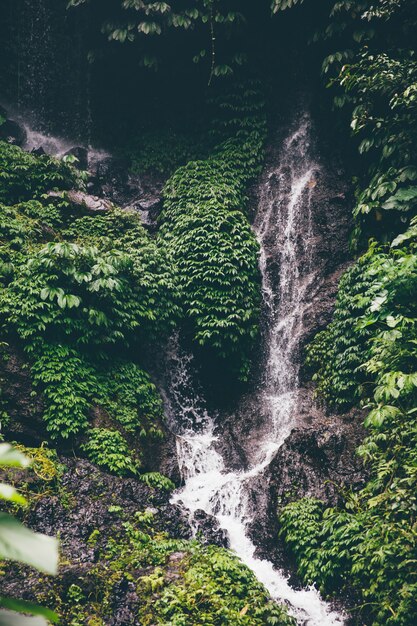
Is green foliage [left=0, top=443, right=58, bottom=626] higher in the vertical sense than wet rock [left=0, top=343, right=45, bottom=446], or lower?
lower

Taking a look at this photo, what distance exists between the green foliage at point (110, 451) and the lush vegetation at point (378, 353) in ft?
7.51

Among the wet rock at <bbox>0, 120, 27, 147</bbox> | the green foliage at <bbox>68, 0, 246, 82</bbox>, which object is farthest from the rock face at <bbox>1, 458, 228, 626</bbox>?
the green foliage at <bbox>68, 0, 246, 82</bbox>

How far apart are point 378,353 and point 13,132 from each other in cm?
1113

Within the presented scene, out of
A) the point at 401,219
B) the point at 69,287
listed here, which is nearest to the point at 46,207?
the point at 69,287

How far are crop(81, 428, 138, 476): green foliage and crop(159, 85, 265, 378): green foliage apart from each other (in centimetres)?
269

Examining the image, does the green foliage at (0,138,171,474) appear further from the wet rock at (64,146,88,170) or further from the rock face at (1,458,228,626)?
the wet rock at (64,146,88,170)

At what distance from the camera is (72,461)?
7012 millimetres

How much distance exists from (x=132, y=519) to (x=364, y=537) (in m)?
2.84

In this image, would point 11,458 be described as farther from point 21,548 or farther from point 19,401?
point 19,401

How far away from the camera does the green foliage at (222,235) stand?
977 centimetres

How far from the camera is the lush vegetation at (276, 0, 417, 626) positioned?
17.4ft

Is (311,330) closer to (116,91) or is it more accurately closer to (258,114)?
(258,114)

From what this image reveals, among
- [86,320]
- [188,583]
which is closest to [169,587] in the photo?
[188,583]

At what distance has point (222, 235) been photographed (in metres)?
10.5
